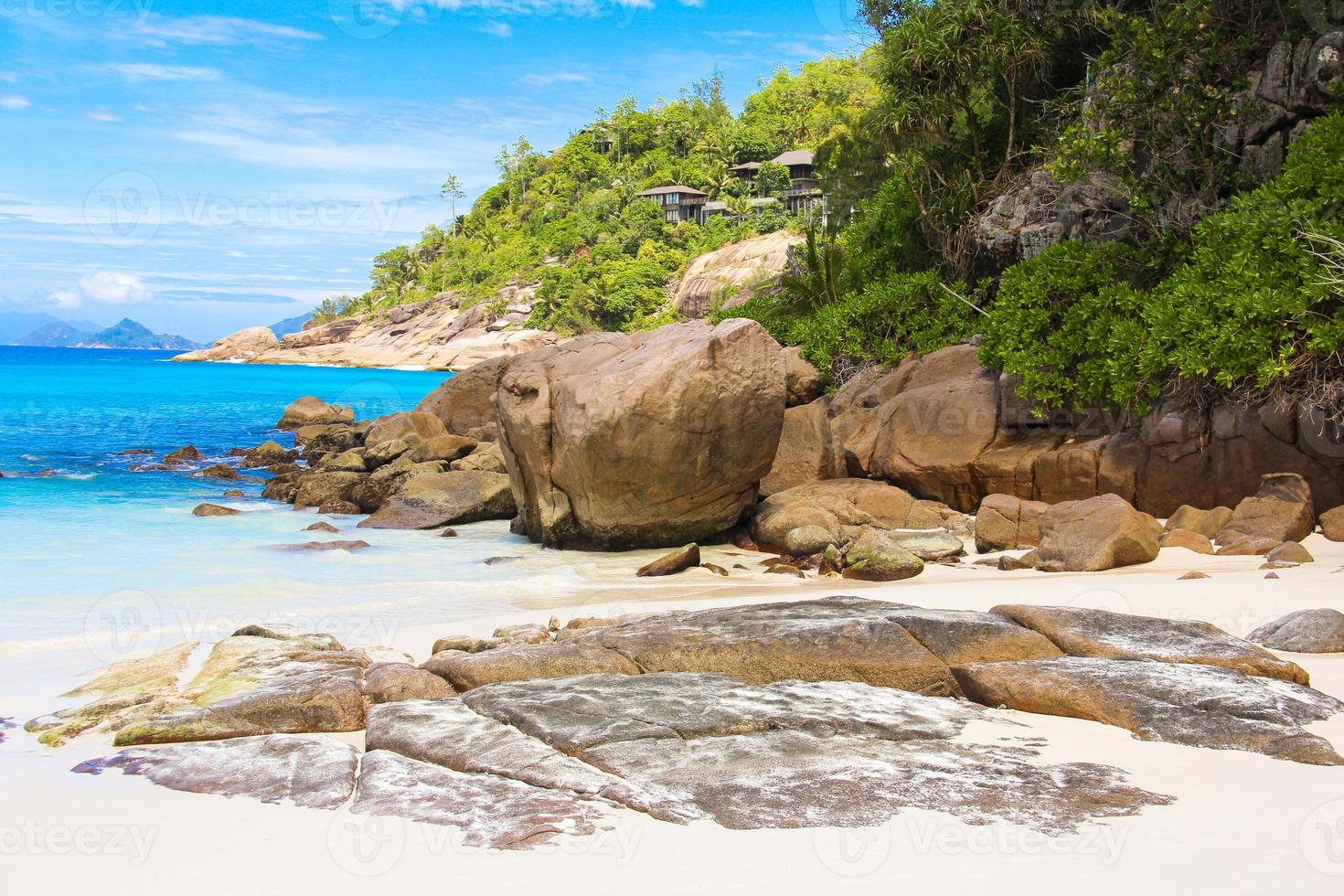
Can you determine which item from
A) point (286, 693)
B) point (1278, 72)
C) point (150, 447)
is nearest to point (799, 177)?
point (150, 447)

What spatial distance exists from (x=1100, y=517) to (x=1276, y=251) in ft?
12.1

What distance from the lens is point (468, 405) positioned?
23469 mm

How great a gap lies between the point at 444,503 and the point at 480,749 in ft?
37.5

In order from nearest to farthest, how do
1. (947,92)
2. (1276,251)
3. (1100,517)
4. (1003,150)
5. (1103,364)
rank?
(1100,517) → (1276,251) → (1103,364) → (947,92) → (1003,150)

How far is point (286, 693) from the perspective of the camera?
5.84 meters

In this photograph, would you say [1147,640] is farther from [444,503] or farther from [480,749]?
[444,503]

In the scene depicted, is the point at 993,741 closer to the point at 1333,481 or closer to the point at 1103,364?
the point at 1333,481

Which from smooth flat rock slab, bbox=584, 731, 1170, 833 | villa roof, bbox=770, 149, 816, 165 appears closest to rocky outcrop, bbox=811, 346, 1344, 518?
smooth flat rock slab, bbox=584, 731, 1170, 833

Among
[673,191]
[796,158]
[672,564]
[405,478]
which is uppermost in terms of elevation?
[796,158]

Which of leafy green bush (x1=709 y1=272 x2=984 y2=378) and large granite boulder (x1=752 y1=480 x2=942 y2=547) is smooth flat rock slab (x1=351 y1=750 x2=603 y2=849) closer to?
large granite boulder (x1=752 y1=480 x2=942 y2=547)

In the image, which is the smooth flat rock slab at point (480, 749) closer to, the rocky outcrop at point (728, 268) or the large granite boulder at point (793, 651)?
the large granite boulder at point (793, 651)

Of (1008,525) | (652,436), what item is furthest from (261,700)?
(1008,525)

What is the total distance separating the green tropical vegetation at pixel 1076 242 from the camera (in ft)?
36.2

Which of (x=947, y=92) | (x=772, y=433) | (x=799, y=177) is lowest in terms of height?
(x=772, y=433)
